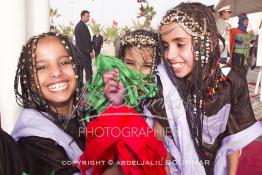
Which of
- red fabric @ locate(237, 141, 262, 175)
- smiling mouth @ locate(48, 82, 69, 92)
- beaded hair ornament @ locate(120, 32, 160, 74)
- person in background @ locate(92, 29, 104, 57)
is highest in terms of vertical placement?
beaded hair ornament @ locate(120, 32, 160, 74)

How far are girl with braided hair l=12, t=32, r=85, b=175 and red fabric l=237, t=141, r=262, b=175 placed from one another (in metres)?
2.14

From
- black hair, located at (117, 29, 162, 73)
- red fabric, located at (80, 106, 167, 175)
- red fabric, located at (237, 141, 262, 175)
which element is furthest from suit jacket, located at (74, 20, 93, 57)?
red fabric, located at (80, 106, 167, 175)

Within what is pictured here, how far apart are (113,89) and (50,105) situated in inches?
18.2

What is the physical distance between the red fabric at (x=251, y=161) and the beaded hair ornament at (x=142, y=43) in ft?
5.89

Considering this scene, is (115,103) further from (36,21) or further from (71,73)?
(36,21)

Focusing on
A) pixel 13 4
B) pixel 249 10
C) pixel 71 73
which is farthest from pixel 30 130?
pixel 249 10

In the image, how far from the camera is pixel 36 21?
269cm

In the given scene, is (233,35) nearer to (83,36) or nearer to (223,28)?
(83,36)

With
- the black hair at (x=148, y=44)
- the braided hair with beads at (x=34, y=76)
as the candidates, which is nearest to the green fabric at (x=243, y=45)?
the black hair at (x=148, y=44)

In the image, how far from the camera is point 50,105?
182 cm

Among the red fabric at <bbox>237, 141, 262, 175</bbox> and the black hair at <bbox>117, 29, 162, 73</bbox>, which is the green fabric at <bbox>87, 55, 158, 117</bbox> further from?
the red fabric at <bbox>237, 141, 262, 175</bbox>

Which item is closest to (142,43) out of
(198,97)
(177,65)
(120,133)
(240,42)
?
(177,65)

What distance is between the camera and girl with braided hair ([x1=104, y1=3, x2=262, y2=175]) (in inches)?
70.1

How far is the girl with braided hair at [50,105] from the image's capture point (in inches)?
60.9
